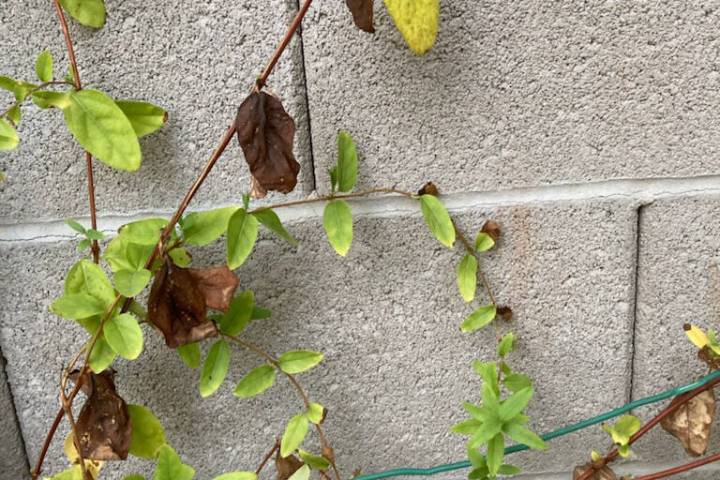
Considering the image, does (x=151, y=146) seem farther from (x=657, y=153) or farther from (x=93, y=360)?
(x=657, y=153)

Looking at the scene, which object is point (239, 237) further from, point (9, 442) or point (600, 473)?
point (600, 473)

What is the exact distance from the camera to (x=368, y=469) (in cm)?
86

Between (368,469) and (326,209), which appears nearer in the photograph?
(326,209)

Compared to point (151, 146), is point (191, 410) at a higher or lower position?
lower

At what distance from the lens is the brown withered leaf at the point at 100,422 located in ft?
2.35

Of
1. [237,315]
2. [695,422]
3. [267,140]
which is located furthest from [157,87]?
[695,422]

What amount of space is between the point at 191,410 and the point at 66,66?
417 mm

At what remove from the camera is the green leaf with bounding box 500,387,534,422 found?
27.4 inches

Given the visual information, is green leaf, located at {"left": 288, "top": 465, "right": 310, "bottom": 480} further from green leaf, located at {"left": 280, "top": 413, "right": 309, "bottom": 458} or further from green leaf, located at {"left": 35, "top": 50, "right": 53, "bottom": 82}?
green leaf, located at {"left": 35, "top": 50, "right": 53, "bottom": 82}

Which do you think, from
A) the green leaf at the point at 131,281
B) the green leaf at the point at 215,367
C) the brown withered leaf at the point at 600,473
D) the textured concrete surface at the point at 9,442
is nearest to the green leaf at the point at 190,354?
the green leaf at the point at 215,367

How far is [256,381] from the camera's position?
0.74 meters

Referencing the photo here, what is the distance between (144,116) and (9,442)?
45cm

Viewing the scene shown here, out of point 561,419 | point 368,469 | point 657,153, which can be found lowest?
point 368,469

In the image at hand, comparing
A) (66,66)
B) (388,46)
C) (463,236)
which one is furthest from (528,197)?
(66,66)
